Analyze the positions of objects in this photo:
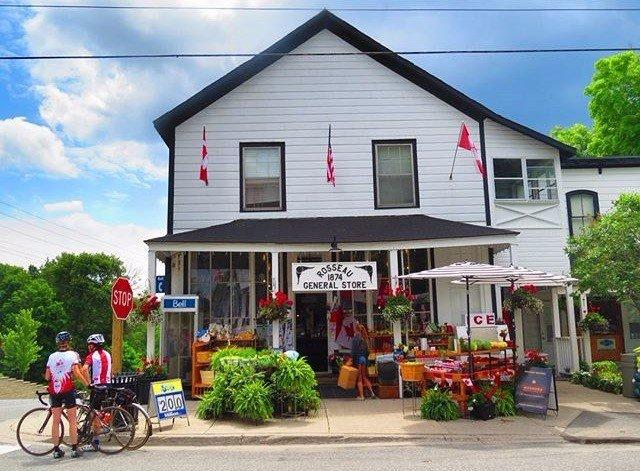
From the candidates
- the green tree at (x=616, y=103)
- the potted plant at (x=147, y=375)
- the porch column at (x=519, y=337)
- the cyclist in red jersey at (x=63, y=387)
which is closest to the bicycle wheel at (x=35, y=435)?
the cyclist in red jersey at (x=63, y=387)

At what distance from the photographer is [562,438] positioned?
8859 mm

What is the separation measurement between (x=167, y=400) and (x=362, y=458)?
144 inches

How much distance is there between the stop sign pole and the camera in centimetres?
1020

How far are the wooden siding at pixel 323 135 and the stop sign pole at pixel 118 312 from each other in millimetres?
5027

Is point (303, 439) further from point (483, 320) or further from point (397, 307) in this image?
point (483, 320)

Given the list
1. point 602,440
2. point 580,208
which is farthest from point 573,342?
point 602,440

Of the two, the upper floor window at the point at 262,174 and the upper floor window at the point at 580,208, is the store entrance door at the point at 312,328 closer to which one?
the upper floor window at the point at 262,174

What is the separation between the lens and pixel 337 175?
621 inches

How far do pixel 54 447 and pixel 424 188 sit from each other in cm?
1099

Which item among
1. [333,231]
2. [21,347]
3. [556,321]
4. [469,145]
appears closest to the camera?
[333,231]

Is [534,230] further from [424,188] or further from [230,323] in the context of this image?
[230,323]

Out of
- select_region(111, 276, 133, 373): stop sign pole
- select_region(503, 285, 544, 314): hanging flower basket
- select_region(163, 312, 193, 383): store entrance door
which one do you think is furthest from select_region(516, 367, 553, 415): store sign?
select_region(163, 312, 193, 383): store entrance door

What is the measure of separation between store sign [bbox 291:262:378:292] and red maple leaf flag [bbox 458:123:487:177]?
4386mm

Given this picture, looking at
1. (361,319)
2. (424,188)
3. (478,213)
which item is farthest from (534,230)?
(361,319)
